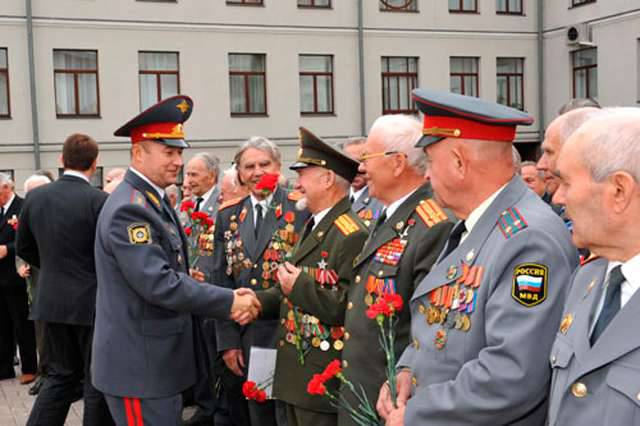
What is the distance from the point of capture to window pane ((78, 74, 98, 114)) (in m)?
19.6

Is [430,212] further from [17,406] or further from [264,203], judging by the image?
[17,406]

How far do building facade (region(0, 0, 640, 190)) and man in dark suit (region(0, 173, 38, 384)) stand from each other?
11835 mm

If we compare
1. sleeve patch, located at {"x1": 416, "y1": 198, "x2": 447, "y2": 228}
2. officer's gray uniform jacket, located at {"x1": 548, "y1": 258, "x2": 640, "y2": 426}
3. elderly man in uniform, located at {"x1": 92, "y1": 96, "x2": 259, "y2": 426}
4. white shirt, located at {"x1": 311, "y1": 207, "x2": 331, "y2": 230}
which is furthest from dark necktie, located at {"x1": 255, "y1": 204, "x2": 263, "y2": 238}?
officer's gray uniform jacket, located at {"x1": 548, "y1": 258, "x2": 640, "y2": 426}

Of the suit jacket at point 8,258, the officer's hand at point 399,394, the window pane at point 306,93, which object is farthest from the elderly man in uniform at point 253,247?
the window pane at point 306,93

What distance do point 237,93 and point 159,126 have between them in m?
17.3

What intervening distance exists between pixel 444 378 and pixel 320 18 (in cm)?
2013

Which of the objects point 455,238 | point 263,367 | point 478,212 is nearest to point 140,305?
point 263,367

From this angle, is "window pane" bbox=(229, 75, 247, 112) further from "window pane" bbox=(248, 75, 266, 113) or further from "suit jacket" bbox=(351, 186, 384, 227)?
"suit jacket" bbox=(351, 186, 384, 227)

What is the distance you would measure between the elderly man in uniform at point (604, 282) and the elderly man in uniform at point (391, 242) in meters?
1.06

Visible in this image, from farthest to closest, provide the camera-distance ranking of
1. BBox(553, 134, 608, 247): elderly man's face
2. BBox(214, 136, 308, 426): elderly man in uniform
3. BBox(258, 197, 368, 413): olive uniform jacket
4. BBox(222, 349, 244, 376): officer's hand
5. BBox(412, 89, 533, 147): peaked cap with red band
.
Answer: BBox(222, 349, 244, 376): officer's hand
BBox(214, 136, 308, 426): elderly man in uniform
BBox(258, 197, 368, 413): olive uniform jacket
BBox(412, 89, 533, 147): peaked cap with red band
BBox(553, 134, 608, 247): elderly man's face

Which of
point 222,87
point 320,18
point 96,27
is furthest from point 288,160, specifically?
point 96,27

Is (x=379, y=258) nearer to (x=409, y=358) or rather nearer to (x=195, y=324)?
(x=409, y=358)

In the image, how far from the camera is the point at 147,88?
20.4 metres

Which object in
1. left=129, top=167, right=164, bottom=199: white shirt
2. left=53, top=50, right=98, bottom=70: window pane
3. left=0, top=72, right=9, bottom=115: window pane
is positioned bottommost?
left=129, top=167, right=164, bottom=199: white shirt
